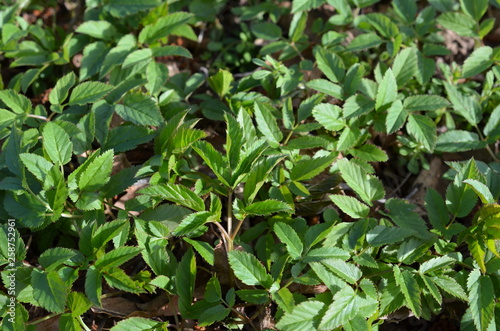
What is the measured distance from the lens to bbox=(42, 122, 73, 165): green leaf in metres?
1.74

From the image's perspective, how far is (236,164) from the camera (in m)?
1.67

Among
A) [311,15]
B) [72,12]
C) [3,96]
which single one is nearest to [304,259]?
[3,96]

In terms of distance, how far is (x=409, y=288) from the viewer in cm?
158

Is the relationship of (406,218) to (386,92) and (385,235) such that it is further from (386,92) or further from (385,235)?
(386,92)

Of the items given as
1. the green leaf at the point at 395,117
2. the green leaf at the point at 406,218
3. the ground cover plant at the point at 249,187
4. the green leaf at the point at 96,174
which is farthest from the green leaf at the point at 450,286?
the green leaf at the point at 96,174

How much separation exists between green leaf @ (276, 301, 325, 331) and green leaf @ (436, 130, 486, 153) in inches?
39.8

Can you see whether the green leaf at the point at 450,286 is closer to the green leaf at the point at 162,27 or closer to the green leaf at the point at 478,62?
the green leaf at the point at 478,62

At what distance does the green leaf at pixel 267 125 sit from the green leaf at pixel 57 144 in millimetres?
725

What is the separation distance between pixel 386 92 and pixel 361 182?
482 millimetres

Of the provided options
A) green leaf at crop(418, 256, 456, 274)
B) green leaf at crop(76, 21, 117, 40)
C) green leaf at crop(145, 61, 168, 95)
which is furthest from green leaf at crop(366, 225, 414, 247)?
green leaf at crop(76, 21, 117, 40)

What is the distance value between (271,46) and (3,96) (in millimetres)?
1258

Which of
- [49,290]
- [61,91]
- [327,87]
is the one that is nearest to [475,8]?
[327,87]

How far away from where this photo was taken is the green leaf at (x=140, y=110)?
6.64 feet

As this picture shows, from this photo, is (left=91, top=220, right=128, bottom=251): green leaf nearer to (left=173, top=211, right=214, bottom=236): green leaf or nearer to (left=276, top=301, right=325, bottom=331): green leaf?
(left=173, top=211, right=214, bottom=236): green leaf
